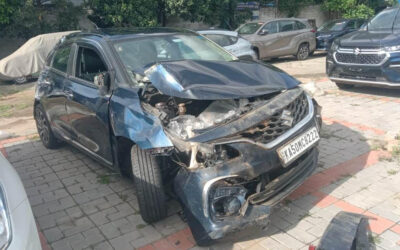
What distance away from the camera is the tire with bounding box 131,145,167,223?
3150 millimetres

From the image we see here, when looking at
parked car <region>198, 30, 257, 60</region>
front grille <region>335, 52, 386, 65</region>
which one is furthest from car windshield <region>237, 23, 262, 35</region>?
front grille <region>335, 52, 386, 65</region>

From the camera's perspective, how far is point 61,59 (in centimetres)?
495

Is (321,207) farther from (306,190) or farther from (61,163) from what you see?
(61,163)

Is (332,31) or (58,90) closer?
(58,90)

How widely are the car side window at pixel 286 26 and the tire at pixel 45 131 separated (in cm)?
1025

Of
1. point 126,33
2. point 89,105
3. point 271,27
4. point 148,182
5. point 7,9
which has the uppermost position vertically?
point 7,9

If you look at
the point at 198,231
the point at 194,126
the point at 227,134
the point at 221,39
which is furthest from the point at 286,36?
the point at 198,231

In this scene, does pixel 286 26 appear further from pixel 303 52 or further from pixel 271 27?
pixel 303 52

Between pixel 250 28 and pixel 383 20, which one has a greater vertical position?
pixel 383 20

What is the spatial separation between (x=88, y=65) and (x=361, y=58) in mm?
5414

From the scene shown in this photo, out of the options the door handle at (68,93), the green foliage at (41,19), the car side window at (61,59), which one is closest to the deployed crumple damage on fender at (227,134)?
the door handle at (68,93)

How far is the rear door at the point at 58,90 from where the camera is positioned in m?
4.64

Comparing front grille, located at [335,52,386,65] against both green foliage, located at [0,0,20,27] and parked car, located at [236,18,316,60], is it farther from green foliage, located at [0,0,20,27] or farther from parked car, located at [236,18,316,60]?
green foliage, located at [0,0,20,27]

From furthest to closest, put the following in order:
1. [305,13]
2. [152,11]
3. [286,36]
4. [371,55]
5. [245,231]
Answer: [305,13] → [152,11] → [286,36] → [371,55] → [245,231]
